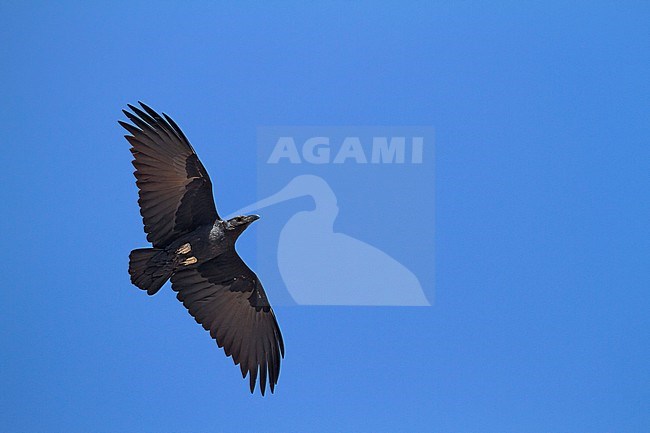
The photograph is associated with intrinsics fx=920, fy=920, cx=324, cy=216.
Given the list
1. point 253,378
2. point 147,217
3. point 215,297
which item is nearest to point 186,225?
point 147,217

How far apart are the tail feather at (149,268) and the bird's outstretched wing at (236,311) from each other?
0.70 meters

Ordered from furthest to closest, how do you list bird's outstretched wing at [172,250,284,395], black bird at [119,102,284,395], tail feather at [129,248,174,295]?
bird's outstretched wing at [172,250,284,395]
black bird at [119,102,284,395]
tail feather at [129,248,174,295]

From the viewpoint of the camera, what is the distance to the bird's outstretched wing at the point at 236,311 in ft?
33.3

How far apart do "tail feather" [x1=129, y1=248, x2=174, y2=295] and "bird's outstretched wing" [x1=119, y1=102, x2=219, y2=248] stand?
0.28 meters

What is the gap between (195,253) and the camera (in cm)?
959

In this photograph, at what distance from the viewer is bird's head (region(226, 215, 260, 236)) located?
9461mm

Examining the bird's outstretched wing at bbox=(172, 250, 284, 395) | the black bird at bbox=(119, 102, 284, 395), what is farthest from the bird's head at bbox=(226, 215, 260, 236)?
the bird's outstretched wing at bbox=(172, 250, 284, 395)

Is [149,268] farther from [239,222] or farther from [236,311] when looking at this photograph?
[236,311]

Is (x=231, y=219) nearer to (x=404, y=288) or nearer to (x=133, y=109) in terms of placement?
(x=133, y=109)

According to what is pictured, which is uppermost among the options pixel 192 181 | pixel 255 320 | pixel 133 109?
pixel 133 109

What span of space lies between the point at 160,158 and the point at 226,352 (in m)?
2.43

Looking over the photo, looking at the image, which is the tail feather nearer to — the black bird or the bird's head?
the black bird

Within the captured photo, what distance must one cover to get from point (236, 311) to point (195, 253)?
3.77 feet

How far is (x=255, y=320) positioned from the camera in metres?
10.5
